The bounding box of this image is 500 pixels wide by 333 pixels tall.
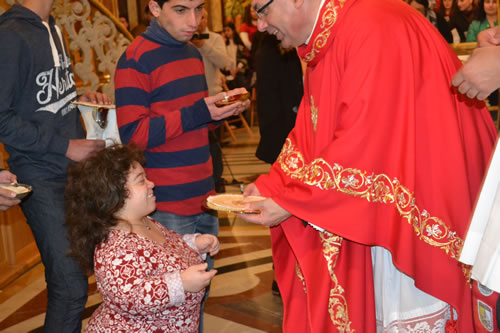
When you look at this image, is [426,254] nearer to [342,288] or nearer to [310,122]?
[342,288]

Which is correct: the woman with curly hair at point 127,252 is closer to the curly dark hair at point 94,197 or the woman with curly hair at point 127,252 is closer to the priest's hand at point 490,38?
the curly dark hair at point 94,197

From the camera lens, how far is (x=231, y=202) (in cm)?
239

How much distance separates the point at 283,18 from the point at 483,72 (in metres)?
0.76

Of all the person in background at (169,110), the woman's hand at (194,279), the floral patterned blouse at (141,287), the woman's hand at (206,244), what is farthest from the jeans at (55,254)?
the woman's hand at (194,279)

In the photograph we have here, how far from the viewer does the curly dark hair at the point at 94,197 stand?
234 cm

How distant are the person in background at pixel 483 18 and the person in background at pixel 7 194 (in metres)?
5.19

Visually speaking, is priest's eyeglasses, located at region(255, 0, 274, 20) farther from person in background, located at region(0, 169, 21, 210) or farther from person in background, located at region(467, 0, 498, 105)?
person in background, located at region(467, 0, 498, 105)

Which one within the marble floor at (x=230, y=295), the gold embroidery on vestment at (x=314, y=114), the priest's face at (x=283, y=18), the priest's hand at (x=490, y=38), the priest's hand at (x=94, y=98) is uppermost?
the priest's face at (x=283, y=18)

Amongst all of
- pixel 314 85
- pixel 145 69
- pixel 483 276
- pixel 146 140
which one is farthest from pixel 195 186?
pixel 483 276

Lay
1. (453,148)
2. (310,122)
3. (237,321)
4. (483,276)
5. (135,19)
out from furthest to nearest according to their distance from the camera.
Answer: (135,19) < (237,321) < (310,122) < (453,148) < (483,276)

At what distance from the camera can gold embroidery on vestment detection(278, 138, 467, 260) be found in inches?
80.6

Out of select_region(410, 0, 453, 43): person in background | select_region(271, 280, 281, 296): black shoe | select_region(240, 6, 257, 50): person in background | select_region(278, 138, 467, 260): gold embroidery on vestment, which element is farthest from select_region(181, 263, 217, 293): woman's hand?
select_region(240, 6, 257, 50): person in background

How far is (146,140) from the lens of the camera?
268 cm

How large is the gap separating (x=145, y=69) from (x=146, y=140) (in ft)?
1.05
